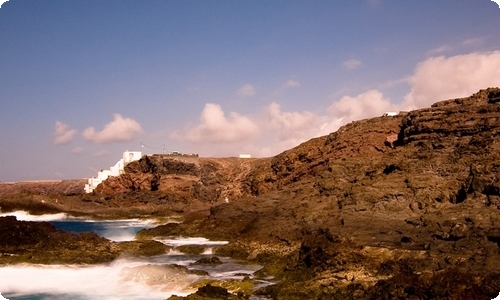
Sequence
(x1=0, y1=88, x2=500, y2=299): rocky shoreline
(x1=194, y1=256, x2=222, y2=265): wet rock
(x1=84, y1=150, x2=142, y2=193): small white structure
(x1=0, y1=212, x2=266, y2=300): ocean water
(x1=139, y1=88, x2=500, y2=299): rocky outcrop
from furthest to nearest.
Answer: (x1=84, y1=150, x2=142, y2=193): small white structure → (x1=194, y1=256, x2=222, y2=265): wet rock → (x1=0, y1=212, x2=266, y2=300): ocean water → (x1=0, y1=88, x2=500, y2=299): rocky shoreline → (x1=139, y1=88, x2=500, y2=299): rocky outcrop

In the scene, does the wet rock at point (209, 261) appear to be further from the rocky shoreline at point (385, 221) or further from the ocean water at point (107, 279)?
the rocky shoreline at point (385, 221)

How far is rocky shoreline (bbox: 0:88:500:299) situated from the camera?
16.5m

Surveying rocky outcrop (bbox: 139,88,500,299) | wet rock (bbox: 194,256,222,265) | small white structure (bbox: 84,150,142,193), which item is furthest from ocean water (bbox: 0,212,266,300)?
small white structure (bbox: 84,150,142,193)

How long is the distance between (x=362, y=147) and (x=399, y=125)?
4988 millimetres

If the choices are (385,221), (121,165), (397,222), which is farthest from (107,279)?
(121,165)

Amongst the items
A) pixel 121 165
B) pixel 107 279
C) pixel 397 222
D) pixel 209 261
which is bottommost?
pixel 107 279

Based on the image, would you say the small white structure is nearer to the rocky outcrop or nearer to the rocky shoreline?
the rocky shoreline

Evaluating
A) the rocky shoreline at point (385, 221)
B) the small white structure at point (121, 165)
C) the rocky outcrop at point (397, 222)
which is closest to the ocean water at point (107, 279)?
the rocky shoreline at point (385, 221)

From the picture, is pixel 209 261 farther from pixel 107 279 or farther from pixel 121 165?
pixel 121 165

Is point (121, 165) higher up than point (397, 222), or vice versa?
point (121, 165)

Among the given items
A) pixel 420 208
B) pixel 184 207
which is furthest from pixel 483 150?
pixel 184 207

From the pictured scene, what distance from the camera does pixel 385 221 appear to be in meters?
24.7

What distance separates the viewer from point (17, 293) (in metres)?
20.0

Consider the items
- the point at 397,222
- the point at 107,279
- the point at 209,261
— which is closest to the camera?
the point at 107,279
